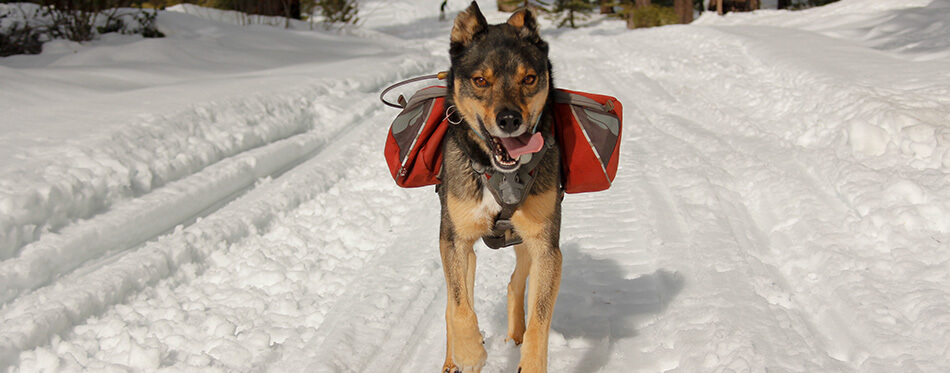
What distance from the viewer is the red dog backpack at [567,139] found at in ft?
12.3

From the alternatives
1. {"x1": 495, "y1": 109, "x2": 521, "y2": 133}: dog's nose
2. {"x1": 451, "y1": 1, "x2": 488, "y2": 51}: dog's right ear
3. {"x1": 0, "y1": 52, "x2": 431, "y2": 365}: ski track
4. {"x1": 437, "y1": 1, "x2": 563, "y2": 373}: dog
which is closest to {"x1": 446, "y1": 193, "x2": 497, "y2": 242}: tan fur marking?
{"x1": 437, "y1": 1, "x2": 563, "y2": 373}: dog

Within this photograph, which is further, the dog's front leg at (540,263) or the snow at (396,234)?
the snow at (396,234)

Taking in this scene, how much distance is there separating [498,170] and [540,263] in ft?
1.62

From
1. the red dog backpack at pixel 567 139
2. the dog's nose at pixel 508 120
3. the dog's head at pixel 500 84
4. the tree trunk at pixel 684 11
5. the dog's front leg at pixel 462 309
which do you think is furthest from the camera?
the tree trunk at pixel 684 11

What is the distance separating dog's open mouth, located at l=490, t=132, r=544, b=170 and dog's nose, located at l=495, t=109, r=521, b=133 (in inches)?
5.8

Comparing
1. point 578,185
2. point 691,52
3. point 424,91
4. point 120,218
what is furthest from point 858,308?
point 691,52

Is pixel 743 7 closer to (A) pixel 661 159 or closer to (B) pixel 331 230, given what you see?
(A) pixel 661 159

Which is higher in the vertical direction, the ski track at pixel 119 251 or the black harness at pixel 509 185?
the black harness at pixel 509 185

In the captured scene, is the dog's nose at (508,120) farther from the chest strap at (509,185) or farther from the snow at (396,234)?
the snow at (396,234)

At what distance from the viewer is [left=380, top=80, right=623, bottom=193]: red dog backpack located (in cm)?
375

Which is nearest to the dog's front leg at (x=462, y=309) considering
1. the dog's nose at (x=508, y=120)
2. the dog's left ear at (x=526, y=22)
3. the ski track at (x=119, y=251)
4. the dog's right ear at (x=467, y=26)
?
the dog's nose at (x=508, y=120)

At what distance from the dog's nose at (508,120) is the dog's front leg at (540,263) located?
45 cm

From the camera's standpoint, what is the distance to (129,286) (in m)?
4.58

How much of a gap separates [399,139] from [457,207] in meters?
0.79
